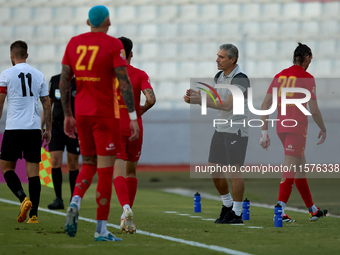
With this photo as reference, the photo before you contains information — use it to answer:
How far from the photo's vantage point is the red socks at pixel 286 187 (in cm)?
729

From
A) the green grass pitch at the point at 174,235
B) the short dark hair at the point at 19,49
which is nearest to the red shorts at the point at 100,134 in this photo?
the green grass pitch at the point at 174,235

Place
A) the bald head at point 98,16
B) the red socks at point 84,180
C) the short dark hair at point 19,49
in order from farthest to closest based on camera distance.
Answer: the short dark hair at point 19,49 → the bald head at point 98,16 → the red socks at point 84,180

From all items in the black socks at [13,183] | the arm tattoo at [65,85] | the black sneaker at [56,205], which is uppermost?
the arm tattoo at [65,85]

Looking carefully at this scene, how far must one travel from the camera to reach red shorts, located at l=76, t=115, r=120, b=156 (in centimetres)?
502

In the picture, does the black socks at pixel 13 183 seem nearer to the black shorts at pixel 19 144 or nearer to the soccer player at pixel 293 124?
the black shorts at pixel 19 144

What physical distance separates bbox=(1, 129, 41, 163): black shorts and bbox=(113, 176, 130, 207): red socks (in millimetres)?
1374

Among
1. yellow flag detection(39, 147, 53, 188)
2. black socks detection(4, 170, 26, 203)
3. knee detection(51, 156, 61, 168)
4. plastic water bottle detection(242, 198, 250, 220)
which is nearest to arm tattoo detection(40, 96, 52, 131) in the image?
black socks detection(4, 170, 26, 203)

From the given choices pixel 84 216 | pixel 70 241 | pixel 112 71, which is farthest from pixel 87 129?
pixel 84 216

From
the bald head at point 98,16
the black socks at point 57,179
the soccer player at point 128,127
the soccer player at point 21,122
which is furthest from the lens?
the black socks at point 57,179

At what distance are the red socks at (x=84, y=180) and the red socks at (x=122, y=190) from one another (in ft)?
2.28

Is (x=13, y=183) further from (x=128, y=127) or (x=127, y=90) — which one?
(x=127, y=90)

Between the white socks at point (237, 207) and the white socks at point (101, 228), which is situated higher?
the white socks at point (101, 228)

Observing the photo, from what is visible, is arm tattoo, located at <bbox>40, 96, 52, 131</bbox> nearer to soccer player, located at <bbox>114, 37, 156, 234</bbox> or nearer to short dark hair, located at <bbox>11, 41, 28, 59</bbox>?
short dark hair, located at <bbox>11, 41, 28, 59</bbox>

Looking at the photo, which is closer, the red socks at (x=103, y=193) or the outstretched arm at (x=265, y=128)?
the red socks at (x=103, y=193)
